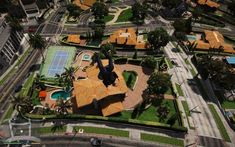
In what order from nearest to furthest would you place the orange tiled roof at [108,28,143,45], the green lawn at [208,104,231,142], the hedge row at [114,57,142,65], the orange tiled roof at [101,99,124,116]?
the green lawn at [208,104,231,142] → the orange tiled roof at [101,99,124,116] → the hedge row at [114,57,142,65] → the orange tiled roof at [108,28,143,45]

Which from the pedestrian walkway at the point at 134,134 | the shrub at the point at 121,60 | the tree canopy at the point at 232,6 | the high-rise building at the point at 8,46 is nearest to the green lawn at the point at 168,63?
the shrub at the point at 121,60

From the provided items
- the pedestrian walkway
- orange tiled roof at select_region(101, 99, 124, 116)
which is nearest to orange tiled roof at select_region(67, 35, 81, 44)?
orange tiled roof at select_region(101, 99, 124, 116)

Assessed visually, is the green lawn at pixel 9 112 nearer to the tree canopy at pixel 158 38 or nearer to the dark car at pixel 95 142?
the dark car at pixel 95 142

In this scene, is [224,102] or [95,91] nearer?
[95,91]

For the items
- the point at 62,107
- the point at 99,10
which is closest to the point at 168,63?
the point at 99,10

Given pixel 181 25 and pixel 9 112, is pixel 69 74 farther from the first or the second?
pixel 181 25

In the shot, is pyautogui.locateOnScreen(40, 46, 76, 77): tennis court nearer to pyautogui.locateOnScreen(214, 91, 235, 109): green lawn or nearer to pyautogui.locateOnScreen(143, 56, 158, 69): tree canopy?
pyautogui.locateOnScreen(143, 56, 158, 69): tree canopy

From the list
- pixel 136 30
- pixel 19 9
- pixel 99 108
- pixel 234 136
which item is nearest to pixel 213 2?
pixel 136 30
